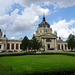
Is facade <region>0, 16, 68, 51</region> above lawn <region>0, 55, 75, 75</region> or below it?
above

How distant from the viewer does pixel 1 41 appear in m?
89.9

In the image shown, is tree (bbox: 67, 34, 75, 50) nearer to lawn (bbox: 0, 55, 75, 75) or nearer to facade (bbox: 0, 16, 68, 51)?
facade (bbox: 0, 16, 68, 51)

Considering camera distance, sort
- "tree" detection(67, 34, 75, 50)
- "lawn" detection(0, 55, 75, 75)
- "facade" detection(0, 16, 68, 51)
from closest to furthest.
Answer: "lawn" detection(0, 55, 75, 75) < "tree" detection(67, 34, 75, 50) < "facade" detection(0, 16, 68, 51)

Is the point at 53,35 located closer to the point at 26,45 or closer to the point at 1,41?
the point at 26,45

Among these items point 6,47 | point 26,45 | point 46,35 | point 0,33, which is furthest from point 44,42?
point 0,33

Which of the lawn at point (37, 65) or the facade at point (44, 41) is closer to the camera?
the lawn at point (37, 65)

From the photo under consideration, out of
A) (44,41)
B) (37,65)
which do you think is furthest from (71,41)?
(37,65)

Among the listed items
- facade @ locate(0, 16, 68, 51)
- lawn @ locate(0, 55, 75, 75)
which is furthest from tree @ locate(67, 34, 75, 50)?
lawn @ locate(0, 55, 75, 75)

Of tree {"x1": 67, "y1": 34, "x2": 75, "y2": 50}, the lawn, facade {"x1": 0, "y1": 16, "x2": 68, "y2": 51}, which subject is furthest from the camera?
facade {"x1": 0, "y1": 16, "x2": 68, "y2": 51}

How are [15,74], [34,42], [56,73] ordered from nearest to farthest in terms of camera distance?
[15,74] → [56,73] → [34,42]

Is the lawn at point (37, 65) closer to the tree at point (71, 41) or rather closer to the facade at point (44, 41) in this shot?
the tree at point (71, 41)

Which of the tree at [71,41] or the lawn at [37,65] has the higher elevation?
the tree at [71,41]

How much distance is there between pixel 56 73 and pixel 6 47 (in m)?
89.6

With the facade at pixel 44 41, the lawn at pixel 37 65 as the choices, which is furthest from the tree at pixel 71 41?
the lawn at pixel 37 65
